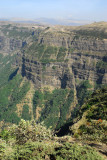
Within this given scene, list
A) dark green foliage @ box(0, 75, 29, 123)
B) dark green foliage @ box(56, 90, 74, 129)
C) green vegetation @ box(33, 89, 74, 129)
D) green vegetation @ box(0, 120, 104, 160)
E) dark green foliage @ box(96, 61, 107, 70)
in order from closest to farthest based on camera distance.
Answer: green vegetation @ box(0, 120, 104, 160) → dark green foliage @ box(56, 90, 74, 129) → dark green foliage @ box(96, 61, 107, 70) → green vegetation @ box(33, 89, 74, 129) → dark green foliage @ box(0, 75, 29, 123)

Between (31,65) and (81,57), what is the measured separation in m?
50.4

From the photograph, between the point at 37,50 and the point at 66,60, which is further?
the point at 37,50

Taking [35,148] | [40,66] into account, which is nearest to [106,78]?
[40,66]

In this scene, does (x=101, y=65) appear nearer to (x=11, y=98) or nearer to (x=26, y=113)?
(x=26, y=113)

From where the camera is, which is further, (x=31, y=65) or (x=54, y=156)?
(x=31, y=65)

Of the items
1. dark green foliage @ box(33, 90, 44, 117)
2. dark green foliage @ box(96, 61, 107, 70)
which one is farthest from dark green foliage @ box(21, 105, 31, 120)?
dark green foliage @ box(96, 61, 107, 70)

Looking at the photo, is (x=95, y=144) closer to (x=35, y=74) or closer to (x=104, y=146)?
(x=104, y=146)

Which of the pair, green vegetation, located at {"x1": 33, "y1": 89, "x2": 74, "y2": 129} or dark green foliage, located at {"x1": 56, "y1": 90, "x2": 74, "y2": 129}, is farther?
green vegetation, located at {"x1": 33, "y1": 89, "x2": 74, "y2": 129}

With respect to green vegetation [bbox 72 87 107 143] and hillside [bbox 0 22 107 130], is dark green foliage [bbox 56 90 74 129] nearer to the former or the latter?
hillside [bbox 0 22 107 130]

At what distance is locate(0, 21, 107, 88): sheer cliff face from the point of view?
14688 centimetres

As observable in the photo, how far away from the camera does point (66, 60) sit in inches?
6388

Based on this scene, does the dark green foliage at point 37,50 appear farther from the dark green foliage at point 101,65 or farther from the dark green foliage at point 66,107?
the dark green foliage at point 101,65

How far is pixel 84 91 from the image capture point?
493 ft

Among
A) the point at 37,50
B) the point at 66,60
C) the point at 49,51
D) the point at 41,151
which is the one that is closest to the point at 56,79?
the point at 66,60
